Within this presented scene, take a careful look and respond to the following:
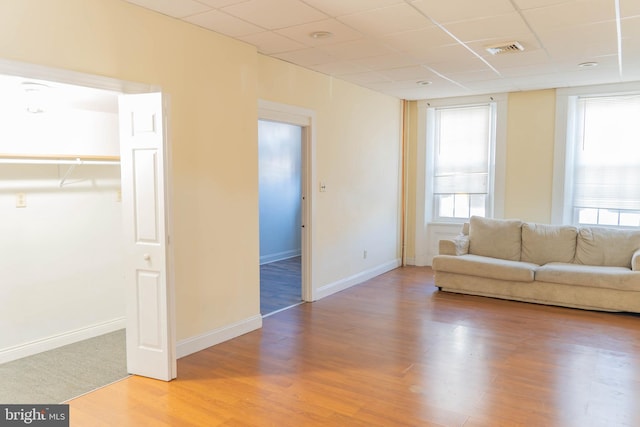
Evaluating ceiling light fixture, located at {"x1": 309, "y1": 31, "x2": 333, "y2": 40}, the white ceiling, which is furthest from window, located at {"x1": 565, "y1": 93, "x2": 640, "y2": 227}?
ceiling light fixture, located at {"x1": 309, "y1": 31, "x2": 333, "y2": 40}

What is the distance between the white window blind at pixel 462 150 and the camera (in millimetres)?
7293

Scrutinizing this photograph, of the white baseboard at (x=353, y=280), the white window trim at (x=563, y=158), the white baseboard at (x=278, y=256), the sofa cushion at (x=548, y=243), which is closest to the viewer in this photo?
the white baseboard at (x=353, y=280)

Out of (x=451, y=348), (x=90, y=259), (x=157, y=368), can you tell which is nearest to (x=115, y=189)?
(x=90, y=259)

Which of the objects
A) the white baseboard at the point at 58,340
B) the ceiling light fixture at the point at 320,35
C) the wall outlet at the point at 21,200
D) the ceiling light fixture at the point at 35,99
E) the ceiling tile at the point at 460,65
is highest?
the ceiling tile at the point at 460,65

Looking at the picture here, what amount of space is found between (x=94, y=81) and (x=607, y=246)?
5.74 metres

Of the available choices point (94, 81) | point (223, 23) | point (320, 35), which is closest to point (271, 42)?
point (320, 35)

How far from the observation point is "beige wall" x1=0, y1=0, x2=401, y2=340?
9.96 ft

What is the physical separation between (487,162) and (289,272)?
3475 millimetres

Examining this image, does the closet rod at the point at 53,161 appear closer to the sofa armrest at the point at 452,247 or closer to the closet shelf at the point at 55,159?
the closet shelf at the point at 55,159

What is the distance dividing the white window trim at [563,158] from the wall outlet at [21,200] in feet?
21.0

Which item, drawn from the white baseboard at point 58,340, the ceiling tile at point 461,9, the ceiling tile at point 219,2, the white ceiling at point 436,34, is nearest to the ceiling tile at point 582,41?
the white ceiling at point 436,34

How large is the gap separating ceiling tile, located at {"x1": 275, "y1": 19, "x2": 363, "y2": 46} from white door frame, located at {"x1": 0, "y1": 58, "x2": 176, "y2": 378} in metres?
1.22

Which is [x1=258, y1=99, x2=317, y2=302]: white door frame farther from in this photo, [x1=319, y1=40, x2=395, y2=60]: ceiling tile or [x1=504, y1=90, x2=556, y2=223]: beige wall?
[x1=504, y1=90, x2=556, y2=223]: beige wall

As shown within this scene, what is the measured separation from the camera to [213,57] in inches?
158
